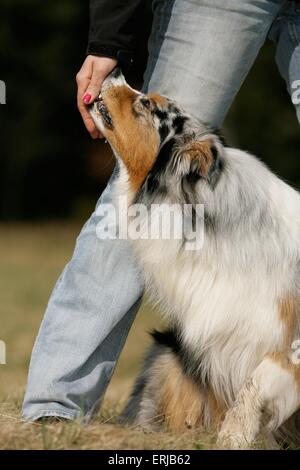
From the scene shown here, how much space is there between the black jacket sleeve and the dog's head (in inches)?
4.8

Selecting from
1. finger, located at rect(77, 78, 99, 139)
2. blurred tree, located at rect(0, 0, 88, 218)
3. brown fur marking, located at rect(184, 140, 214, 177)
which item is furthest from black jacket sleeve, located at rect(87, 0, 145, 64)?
blurred tree, located at rect(0, 0, 88, 218)

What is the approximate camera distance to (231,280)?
3848mm

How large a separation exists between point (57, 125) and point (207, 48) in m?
16.7

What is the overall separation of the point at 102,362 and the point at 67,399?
0.27 meters

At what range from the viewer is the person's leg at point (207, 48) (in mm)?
3992


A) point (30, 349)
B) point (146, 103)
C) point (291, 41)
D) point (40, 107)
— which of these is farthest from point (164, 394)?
point (40, 107)

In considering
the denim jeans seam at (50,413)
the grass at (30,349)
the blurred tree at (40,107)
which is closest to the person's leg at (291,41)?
the grass at (30,349)

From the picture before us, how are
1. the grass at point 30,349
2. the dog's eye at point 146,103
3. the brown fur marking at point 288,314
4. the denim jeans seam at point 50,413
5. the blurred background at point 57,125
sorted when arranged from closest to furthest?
the grass at point 30,349 < the brown fur marking at point 288,314 < the denim jeans seam at point 50,413 < the dog's eye at point 146,103 < the blurred background at point 57,125

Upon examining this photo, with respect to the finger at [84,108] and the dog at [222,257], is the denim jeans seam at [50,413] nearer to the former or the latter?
the dog at [222,257]

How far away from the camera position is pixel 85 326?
4074mm

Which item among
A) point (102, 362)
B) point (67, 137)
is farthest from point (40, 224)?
point (102, 362)

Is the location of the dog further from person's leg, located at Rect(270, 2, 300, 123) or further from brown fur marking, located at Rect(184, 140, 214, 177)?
person's leg, located at Rect(270, 2, 300, 123)

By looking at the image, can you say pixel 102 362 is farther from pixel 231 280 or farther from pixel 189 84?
pixel 189 84

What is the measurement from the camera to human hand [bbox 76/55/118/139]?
395 centimetres
